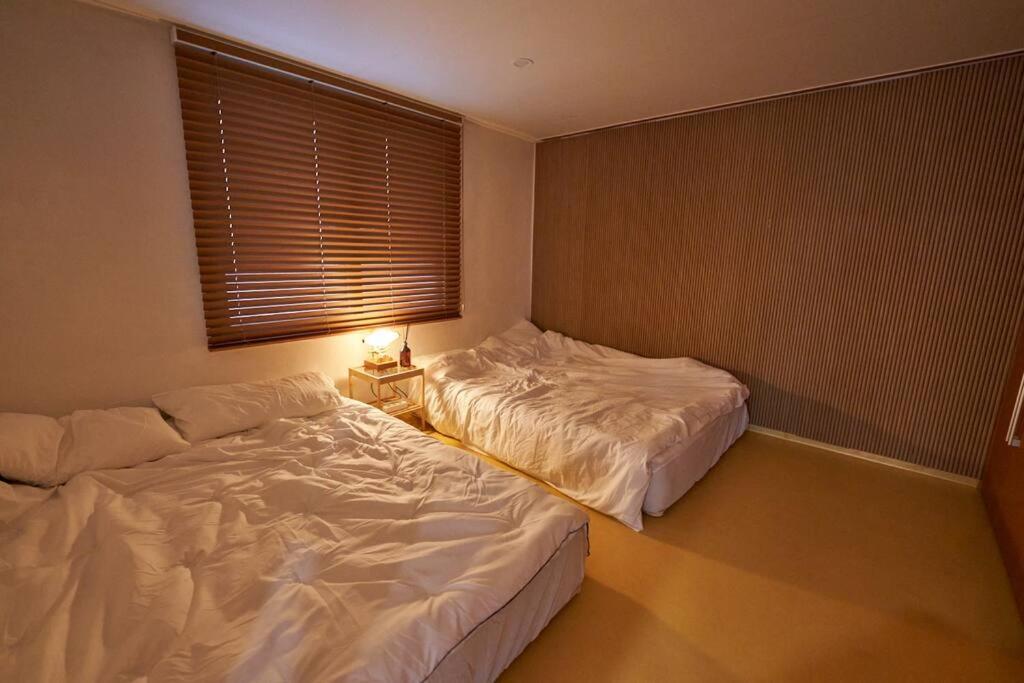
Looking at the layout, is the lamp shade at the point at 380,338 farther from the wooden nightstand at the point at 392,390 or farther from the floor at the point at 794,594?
the floor at the point at 794,594

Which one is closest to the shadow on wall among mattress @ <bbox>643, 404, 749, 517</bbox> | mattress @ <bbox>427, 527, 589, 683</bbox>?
mattress @ <bbox>643, 404, 749, 517</bbox>

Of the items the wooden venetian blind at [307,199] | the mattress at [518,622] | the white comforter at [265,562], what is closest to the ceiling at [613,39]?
the wooden venetian blind at [307,199]

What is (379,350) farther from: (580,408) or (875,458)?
(875,458)

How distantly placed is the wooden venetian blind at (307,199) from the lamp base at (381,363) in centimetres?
29

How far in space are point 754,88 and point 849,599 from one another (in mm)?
3052

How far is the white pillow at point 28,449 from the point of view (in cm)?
167

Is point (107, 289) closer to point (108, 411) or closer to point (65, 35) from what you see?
point (108, 411)

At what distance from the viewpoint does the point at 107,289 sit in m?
2.15

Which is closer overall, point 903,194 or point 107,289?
point 107,289

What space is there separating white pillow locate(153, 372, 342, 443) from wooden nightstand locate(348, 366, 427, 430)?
36 cm

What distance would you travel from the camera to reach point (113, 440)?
1882mm

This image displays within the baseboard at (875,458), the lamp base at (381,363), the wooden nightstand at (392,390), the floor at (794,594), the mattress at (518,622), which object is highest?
the lamp base at (381,363)

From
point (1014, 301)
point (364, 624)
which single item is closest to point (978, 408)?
point (1014, 301)

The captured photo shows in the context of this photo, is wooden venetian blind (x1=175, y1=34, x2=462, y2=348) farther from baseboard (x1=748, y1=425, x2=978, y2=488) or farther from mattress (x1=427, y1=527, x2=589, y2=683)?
baseboard (x1=748, y1=425, x2=978, y2=488)
